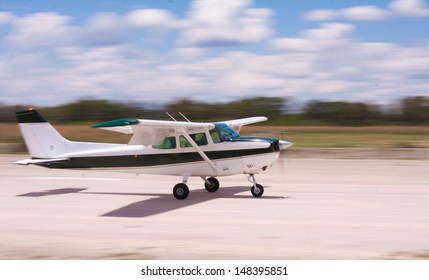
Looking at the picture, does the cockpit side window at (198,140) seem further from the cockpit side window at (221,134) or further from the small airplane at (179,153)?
the cockpit side window at (221,134)

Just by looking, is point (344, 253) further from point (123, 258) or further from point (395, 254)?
point (123, 258)

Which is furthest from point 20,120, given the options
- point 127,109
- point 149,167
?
point 127,109

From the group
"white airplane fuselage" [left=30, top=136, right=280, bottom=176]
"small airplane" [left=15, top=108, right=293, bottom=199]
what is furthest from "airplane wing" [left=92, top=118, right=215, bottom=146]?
"white airplane fuselage" [left=30, top=136, right=280, bottom=176]

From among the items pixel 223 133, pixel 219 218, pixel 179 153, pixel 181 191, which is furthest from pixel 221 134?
pixel 219 218

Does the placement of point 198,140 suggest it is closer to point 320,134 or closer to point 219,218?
point 219,218

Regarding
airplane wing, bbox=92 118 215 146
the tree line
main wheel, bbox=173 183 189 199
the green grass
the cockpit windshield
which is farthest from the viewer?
the tree line

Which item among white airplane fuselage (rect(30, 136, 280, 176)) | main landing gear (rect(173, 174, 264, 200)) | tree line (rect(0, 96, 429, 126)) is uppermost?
tree line (rect(0, 96, 429, 126))

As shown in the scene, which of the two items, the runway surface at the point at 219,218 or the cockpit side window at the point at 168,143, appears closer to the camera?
the runway surface at the point at 219,218

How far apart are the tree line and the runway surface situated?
91.9 ft

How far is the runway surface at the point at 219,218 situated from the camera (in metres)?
9.42

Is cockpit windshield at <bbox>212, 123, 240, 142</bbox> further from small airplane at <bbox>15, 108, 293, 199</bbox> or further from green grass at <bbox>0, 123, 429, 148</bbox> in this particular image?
green grass at <bbox>0, 123, 429, 148</bbox>

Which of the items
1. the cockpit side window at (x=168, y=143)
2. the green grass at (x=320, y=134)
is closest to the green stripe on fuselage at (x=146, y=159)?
the cockpit side window at (x=168, y=143)

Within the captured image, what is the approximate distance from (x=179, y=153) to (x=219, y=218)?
3.46m

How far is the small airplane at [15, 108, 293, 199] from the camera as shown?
14.9 m
